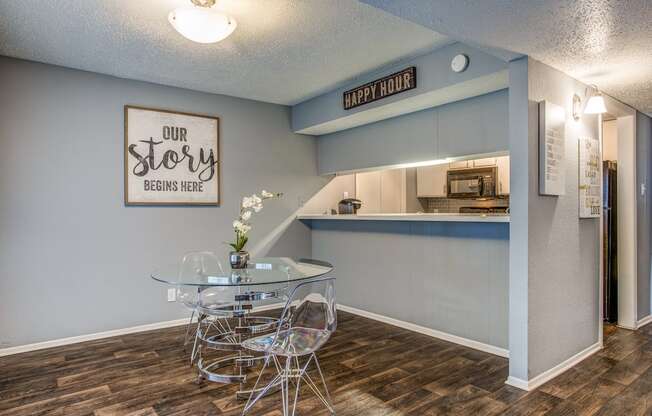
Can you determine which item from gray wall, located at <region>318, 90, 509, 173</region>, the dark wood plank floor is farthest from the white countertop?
the dark wood plank floor

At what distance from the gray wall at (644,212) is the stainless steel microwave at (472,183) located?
145 cm

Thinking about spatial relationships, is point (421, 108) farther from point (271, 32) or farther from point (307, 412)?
point (307, 412)

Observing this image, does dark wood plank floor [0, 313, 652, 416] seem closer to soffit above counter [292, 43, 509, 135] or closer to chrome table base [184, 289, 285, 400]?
chrome table base [184, 289, 285, 400]

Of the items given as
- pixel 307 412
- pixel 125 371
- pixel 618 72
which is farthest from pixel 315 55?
pixel 125 371

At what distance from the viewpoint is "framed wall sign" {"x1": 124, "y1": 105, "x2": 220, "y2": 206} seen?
12.8 ft

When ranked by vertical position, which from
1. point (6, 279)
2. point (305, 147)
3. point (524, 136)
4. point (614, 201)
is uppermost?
point (305, 147)

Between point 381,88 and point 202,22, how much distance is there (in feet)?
5.84

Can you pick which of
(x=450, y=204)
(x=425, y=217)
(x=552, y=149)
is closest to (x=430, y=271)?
(x=425, y=217)

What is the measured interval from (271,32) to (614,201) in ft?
12.0

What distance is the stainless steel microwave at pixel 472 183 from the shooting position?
16.7ft

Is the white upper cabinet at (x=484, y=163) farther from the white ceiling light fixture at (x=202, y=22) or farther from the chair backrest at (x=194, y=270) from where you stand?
the white ceiling light fixture at (x=202, y=22)

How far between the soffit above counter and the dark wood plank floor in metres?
2.10

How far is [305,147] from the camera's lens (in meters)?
5.13

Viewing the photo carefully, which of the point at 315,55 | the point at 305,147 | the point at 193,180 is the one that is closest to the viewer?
the point at 315,55
